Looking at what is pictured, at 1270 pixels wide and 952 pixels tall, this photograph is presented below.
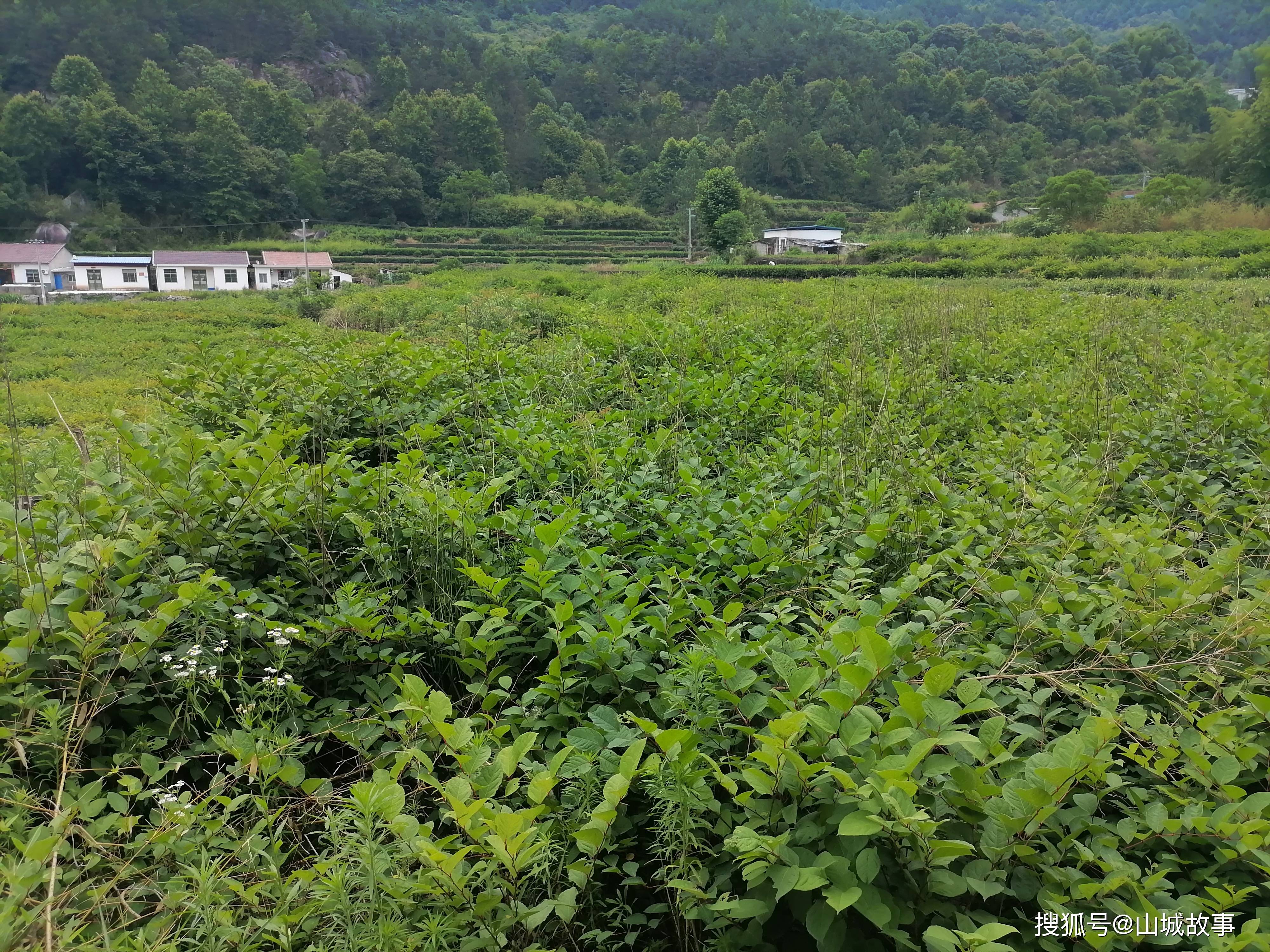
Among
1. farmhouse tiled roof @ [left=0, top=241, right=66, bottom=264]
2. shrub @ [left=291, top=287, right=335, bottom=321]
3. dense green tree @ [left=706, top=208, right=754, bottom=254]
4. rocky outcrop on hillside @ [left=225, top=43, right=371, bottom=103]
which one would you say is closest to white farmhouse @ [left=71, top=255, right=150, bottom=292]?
farmhouse tiled roof @ [left=0, top=241, right=66, bottom=264]

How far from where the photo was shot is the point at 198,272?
4066cm

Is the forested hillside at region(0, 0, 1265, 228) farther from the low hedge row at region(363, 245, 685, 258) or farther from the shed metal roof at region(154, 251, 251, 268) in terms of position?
the low hedge row at region(363, 245, 685, 258)

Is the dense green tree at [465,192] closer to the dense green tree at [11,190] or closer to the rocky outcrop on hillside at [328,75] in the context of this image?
the rocky outcrop on hillside at [328,75]

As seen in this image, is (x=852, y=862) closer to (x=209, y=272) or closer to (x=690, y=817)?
(x=690, y=817)

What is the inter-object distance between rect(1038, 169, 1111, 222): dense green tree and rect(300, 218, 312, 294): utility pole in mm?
36291

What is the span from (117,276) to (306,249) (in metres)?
9.11

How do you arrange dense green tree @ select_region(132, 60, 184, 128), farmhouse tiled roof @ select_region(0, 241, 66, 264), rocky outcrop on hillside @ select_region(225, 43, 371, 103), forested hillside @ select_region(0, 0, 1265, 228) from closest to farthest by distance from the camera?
1. farmhouse tiled roof @ select_region(0, 241, 66, 264)
2. forested hillside @ select_region(0, 0, 1265, 228)
3. dense green tree @ select_region(132, 60, 184, 128)
4. rocky outcrop on hillside @ select_region(225, 43, 371, 103)

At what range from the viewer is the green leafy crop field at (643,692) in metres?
1.50

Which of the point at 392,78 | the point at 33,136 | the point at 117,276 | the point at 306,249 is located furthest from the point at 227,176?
the point at 392,78

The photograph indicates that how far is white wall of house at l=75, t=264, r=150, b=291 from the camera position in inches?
1516

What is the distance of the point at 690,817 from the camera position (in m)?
1.67

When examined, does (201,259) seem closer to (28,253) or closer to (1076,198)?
(28,253)

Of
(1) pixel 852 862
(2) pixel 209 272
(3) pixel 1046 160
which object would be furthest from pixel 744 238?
(1) pixel 852 862

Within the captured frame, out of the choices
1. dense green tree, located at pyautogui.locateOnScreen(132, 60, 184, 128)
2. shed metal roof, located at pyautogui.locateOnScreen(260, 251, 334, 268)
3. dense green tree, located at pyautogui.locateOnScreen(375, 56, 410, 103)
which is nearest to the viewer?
shed metal roof, located at pyautogui.locateOnScreen(260, 251, 334, 268)
